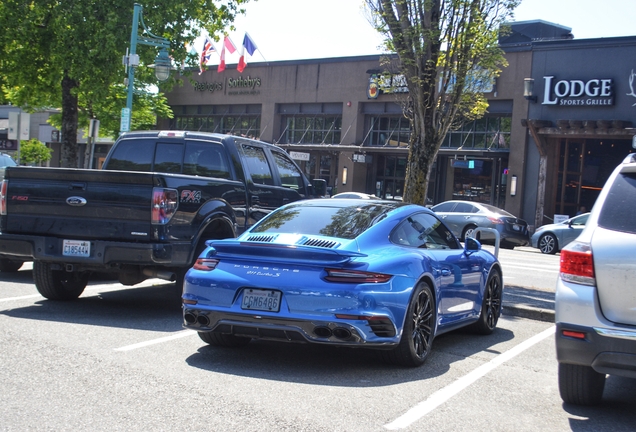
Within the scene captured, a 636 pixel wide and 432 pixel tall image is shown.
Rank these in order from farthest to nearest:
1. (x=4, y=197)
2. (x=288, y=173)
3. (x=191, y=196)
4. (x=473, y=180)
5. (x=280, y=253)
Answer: (x=473, y=180) < (x=288, y=173) < (x=4, y=197) < (x=191, y=196) < (x=280, y=253)

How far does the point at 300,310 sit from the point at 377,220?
1303 millimetres

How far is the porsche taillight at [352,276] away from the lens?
6.10m

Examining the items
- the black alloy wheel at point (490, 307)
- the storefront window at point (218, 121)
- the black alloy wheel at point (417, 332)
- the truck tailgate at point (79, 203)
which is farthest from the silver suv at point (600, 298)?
the storefront window at point (218, 121)

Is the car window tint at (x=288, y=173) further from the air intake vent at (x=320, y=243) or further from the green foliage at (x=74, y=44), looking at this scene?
the green foliage at (x=74, y=44)

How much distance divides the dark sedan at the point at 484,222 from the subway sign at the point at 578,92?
8037 millimetres

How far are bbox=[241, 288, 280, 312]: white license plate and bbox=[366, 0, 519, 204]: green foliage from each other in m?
8.62

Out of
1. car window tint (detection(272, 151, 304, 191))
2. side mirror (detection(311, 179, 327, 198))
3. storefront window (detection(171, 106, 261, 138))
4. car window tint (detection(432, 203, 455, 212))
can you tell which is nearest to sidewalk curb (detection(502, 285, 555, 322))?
side mirror (detection(311, 179, 327, 198))

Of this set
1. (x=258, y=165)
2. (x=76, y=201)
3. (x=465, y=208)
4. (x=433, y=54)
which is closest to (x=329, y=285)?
(x=76, y=201)

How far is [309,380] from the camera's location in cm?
598

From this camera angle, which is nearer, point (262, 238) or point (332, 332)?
point (332, 332)

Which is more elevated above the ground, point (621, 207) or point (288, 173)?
point (288, 173)

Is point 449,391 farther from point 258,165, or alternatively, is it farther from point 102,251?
point 258,165

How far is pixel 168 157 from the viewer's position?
10.5m

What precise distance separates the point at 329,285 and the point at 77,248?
11.3ft
